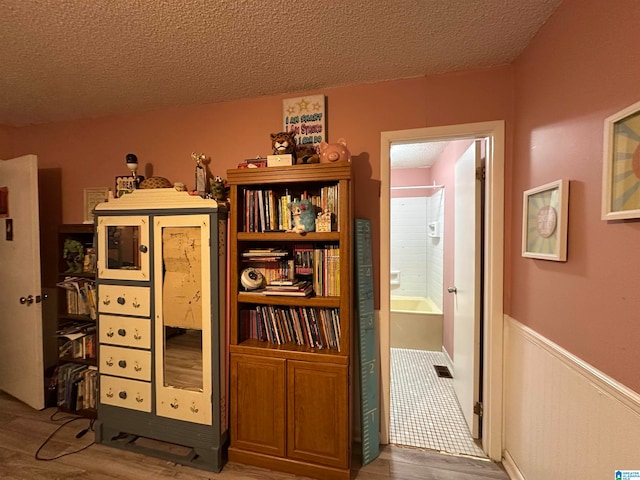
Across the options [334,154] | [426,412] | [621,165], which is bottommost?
[426,412]

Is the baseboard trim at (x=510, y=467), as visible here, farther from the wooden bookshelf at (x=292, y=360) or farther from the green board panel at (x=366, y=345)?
the wooden bookshelf at (x=292, y=360)

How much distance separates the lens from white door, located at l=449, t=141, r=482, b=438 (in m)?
1.79

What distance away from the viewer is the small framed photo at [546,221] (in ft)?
3.62

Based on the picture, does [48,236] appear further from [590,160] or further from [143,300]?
[590,160]

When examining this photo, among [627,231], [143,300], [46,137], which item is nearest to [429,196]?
[627,231]

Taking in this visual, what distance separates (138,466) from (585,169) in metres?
2.72

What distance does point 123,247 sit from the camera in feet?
5.93

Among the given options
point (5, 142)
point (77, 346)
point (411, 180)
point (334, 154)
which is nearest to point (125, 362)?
point (77, 346)

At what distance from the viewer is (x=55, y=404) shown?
222cm

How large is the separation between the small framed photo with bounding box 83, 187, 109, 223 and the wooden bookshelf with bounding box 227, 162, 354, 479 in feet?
4.81

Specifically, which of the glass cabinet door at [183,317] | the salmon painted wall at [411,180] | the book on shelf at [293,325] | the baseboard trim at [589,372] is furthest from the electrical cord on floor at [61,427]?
the salmon painted wall at [411,180]

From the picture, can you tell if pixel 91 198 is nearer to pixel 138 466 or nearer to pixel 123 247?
pixel 123 247

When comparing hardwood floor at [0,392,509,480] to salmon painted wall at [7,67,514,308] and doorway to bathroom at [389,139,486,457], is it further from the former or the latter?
salmon painted wall at [7,67,514,308]

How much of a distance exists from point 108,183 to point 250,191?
151 centimetres
